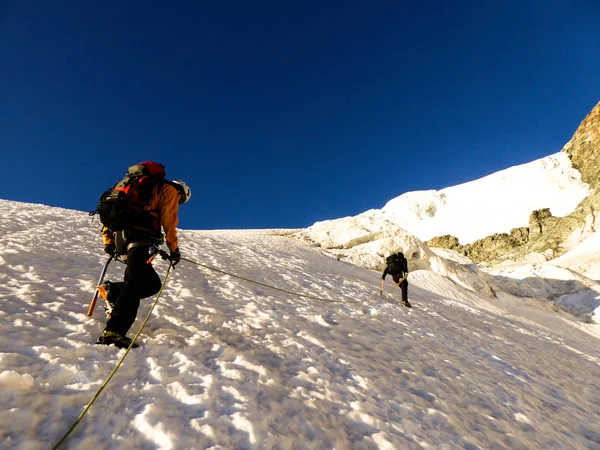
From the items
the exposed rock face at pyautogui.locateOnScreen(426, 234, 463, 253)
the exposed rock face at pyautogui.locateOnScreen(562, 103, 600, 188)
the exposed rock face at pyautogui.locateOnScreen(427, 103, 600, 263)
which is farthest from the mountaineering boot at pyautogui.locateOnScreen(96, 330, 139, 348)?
the exposed rock face at pyautogui.locateOnScreen(562, 103, 600, 188)

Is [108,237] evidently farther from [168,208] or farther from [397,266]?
[397,266]

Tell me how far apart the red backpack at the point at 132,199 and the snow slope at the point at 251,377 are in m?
1.55

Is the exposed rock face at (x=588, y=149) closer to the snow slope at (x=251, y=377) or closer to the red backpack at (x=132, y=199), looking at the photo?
the snow slope at (x=251, y=377)

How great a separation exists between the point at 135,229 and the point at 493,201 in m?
98.9

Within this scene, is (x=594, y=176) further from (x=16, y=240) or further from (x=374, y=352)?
(x=16, y=240)

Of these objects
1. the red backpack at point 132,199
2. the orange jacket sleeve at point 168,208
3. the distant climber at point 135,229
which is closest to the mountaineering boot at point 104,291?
the distant climber at point 135,229

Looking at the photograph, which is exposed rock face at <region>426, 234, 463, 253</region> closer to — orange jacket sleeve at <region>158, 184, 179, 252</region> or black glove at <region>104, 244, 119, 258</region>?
orange jacket sleeve at <region>158, 184, 179, 252</region>

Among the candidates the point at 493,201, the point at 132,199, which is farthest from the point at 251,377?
the point at 493,201

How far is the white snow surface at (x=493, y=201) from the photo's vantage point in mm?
75188

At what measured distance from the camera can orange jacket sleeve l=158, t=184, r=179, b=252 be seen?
442 centimetres

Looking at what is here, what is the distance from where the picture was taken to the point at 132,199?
4.22 m

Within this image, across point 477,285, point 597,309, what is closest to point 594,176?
point 597,309

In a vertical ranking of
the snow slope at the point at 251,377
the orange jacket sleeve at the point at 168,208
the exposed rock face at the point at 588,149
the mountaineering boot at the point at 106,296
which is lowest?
the snow slope at the point at 251,377

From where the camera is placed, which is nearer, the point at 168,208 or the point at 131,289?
the point at 131,289
